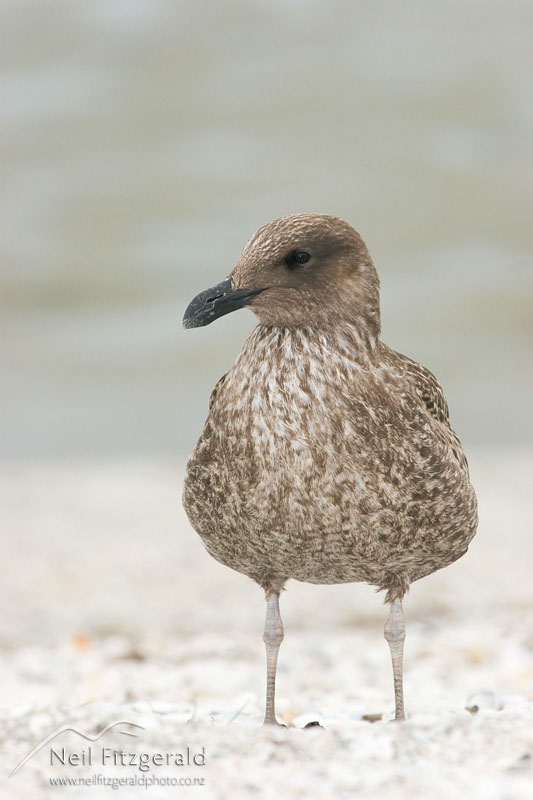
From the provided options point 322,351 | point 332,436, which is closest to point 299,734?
point 332,436

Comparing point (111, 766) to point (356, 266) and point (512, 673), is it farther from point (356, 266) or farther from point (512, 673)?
point (512, 673)

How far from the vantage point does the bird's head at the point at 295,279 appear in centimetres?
463

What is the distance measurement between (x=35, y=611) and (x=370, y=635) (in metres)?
3.10

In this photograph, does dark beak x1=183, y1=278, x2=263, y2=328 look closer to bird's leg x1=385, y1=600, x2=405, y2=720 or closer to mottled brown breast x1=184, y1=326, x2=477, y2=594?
mottled brown breast x1=184, y1=326, x2=477, y2=594

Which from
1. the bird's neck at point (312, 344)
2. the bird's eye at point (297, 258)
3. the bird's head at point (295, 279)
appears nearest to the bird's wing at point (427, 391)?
the bird's neck at point (312, 344)

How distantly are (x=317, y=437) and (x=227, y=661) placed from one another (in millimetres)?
3462

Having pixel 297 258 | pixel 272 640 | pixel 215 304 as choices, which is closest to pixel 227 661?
pixel 272 640

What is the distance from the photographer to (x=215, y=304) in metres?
4.64

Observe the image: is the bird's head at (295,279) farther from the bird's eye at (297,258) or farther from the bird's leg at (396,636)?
the bird's leg at (396,636)

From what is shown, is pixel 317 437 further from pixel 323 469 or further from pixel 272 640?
pixel 272 640

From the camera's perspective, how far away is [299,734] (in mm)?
4445

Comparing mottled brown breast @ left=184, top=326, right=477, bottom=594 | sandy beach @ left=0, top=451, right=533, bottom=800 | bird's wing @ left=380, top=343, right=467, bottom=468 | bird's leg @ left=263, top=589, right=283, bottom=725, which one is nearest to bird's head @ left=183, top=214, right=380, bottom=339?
mottled brown breast @ left=184, top=326, right=477, bottom=594

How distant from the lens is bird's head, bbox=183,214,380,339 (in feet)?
15.2

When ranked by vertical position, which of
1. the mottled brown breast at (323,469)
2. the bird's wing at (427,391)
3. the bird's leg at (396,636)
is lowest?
the bird's leg at (396,636)
